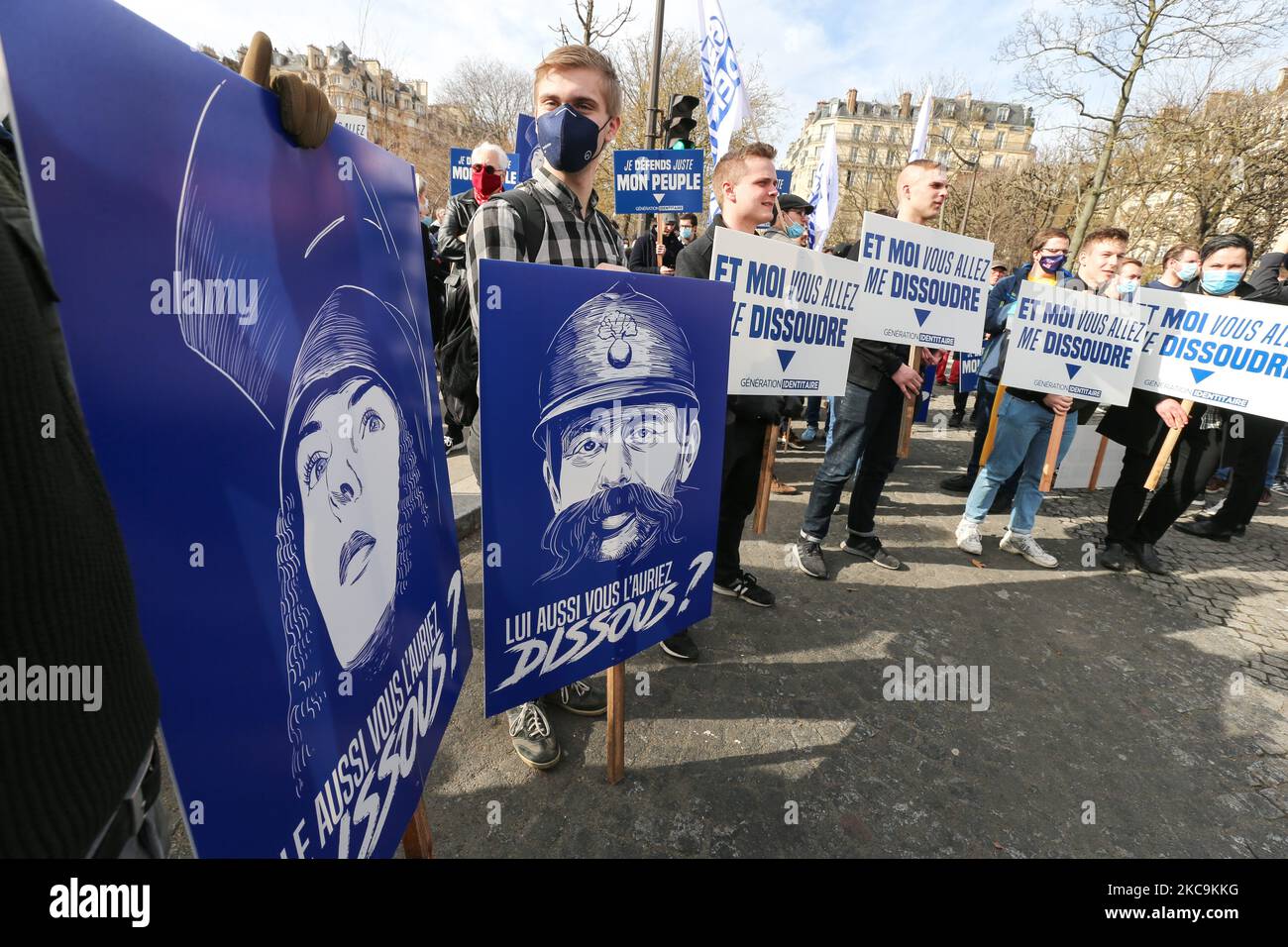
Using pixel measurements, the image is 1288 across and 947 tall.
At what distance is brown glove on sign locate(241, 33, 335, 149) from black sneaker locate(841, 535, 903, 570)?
156 inches

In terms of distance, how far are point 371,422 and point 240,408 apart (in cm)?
37

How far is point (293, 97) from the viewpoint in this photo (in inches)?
39.3

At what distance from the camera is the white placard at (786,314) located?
2807 millimetres

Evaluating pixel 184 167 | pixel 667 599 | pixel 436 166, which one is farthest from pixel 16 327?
pixel 436 166

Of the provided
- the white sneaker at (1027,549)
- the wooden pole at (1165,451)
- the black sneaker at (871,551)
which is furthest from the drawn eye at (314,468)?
the wooden pole at (1165,451)

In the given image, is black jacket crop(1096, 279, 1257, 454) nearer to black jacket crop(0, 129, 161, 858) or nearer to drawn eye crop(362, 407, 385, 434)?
drawn eye crop(362, 407, 385, 434)

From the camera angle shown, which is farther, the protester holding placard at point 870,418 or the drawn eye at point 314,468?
the protester holding placard at point 870,418

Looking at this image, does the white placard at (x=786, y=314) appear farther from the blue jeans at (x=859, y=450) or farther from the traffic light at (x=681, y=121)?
the traffic light at (x=681, y=121)

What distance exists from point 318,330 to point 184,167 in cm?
33

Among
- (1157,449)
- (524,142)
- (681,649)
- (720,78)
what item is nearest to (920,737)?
(681,649)

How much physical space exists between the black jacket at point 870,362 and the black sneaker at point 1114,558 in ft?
7.72

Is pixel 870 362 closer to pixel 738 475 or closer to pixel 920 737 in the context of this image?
pixel 738 475

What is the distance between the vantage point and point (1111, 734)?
2.66 m

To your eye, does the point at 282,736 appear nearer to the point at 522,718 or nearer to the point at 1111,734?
the point at 522,718
